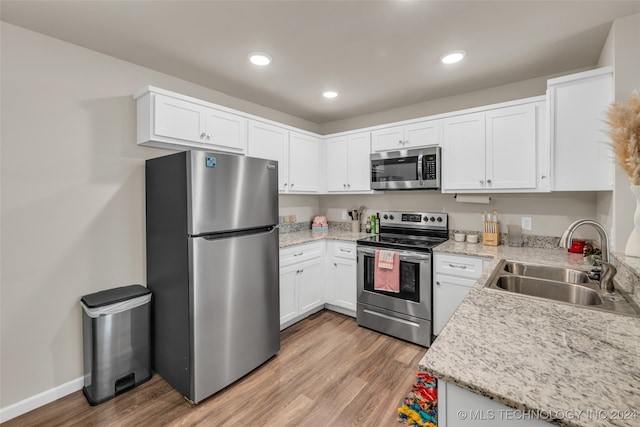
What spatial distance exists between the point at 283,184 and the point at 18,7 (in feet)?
7.54

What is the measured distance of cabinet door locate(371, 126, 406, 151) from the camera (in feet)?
Result: 10.5

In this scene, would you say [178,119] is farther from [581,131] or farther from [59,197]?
[581,131]

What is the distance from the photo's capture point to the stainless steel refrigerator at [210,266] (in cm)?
194

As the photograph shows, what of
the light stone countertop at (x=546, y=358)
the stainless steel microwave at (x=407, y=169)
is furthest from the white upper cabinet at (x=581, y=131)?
the light stone countertop at (x=546, y=358)

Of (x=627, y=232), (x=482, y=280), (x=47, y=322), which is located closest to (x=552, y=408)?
(x=482, y=280)

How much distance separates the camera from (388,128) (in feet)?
10.8

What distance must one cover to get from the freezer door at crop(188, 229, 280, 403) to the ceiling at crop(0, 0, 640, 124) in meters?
1.41

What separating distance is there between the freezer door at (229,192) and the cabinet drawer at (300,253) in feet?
1.87

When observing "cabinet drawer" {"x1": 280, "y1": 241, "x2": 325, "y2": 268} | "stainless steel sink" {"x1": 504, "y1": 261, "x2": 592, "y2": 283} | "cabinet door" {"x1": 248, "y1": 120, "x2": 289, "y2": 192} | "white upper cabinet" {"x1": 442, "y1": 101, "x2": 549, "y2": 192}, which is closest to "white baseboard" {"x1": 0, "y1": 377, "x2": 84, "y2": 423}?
"cabinet drawer" {"x1": 280, "y1": 241, "x2": 325, "y2": 268}

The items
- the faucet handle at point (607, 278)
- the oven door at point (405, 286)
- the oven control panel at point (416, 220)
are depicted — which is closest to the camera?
the faucet handle at point (607, 278)

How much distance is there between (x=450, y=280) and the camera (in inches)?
102

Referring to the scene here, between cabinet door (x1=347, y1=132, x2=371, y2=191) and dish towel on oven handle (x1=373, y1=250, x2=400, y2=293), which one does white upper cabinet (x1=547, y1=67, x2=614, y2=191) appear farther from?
cabinet door (x1=347, y1=132, x2=371, y2=191)

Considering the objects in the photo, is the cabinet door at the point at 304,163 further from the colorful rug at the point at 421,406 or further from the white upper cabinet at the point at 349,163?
the colorful rug at the point at 421,406

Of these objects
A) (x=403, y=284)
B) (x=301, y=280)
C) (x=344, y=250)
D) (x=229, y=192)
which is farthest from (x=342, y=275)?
(x=229, y=192)
